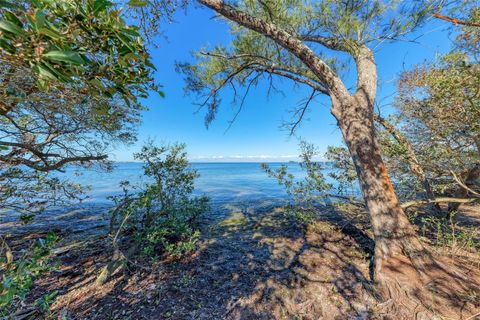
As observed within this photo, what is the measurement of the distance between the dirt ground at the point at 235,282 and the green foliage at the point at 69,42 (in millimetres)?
2147

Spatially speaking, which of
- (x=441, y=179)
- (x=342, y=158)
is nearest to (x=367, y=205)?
(x=342, y=158)

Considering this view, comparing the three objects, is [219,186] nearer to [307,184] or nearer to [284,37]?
[307,184]

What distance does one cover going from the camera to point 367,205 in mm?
2549

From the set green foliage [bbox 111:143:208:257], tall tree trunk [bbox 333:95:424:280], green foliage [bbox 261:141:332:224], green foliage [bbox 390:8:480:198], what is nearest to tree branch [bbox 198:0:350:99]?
tall tree trunk [bbox 333:95:424:280]

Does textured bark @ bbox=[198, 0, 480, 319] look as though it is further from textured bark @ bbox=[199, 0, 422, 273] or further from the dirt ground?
the dirt ground

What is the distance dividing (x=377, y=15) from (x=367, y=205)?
121 inches

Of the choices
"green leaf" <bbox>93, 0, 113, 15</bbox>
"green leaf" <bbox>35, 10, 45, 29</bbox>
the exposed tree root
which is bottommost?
the exposed tree root

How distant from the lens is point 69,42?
2.46 feet

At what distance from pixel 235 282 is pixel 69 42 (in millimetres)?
3031

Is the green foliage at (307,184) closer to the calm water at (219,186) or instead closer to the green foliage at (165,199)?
the calm water at (219,186)

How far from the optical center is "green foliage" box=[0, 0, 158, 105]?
0.60m

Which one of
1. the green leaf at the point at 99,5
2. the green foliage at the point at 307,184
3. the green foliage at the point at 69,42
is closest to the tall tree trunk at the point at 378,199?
the green foliage at the point at 307,184

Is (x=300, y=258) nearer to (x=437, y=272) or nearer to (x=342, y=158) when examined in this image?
(x=437, y=272)

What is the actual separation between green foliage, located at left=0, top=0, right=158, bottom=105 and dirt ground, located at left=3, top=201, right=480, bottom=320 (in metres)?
2.15
